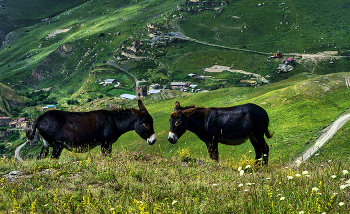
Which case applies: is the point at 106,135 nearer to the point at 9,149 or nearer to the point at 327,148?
the point at 327,148

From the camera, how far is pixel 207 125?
13953 millimetres

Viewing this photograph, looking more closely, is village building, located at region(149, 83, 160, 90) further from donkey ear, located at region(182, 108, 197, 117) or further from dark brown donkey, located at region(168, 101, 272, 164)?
donkey ear, located at region(182, 108, 197, 117)

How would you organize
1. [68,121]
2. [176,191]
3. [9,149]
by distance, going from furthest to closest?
[9,149] < [68,121] < [176,191]

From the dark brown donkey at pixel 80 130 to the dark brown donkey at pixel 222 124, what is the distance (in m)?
1.49

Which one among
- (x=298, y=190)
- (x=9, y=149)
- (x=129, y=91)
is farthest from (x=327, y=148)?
(x=129, y=91)

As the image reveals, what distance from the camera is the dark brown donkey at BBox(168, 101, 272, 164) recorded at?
13867mm

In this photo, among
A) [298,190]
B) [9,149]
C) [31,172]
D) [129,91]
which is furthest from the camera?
[129,91]

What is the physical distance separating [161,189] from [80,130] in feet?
22.4

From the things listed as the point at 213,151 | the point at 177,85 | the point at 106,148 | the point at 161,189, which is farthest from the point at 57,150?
the point at 177,85

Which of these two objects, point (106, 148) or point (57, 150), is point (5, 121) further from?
point (106, 148)

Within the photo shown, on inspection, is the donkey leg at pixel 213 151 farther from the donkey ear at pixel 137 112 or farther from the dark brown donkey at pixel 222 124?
the donkey ear at pixel 137 112

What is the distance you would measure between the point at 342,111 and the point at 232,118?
28.8 meters

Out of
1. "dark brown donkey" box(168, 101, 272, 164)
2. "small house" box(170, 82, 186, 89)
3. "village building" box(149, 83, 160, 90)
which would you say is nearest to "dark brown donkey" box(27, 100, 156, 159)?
"dark brown donkey" box(168, 101, 272, 164)

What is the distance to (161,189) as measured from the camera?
799cm
